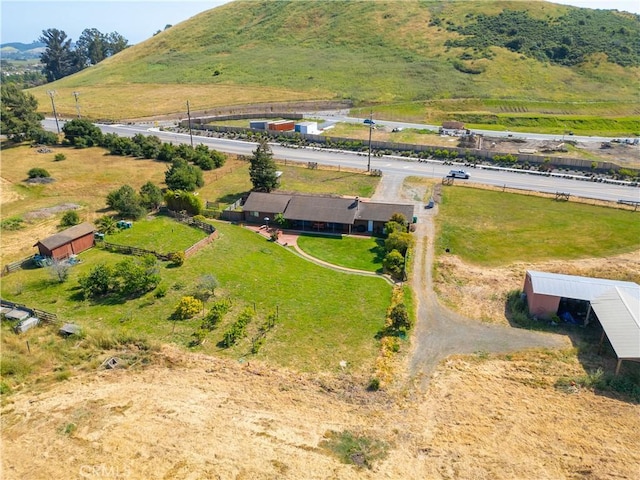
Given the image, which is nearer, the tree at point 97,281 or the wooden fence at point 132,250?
the tree at point 97,281

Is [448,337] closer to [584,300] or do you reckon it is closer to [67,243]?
[584,300]

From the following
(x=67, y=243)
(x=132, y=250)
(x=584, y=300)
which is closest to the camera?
(x=584, y=300)

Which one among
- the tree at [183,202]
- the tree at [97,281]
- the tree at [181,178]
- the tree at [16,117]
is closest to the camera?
the tree at [97,281]

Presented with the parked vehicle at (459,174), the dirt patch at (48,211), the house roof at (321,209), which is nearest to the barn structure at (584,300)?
the house roof at (321,209)

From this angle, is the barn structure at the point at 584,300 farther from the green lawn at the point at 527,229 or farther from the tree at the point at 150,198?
the tree at the point at 150,198

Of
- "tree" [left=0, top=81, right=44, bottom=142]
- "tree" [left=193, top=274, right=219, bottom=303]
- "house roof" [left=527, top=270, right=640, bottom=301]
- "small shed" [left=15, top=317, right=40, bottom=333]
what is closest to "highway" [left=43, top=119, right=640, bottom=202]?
"tree" [left=0, top=81, right=44, bottom=142]

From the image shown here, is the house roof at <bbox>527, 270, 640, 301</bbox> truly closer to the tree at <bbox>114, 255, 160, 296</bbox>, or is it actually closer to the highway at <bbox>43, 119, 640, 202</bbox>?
the highway at <bbox>43, 119, 640, 202</bbox>

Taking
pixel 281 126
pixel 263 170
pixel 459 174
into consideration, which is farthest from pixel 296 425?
pixel 281 126
